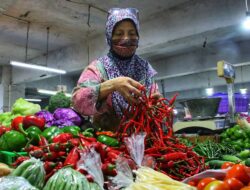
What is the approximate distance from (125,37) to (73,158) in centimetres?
115

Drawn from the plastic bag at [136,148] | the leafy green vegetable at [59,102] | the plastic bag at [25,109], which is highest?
the leafy green vegetable at [59,102]

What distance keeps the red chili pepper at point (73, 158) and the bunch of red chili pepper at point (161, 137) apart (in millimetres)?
320

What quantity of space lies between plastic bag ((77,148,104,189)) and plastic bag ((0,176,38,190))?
21 cm

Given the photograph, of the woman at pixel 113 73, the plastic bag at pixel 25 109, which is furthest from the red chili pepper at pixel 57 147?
the plastic bag at pixel 25 109

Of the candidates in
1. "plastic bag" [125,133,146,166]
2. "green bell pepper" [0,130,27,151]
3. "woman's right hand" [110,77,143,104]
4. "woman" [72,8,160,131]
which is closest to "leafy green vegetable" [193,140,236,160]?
"woman" [72,8,160,131]

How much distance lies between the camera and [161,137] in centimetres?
143

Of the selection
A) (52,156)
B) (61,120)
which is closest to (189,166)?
(52,156)

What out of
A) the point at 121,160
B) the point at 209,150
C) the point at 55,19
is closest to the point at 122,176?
the point at 121,160

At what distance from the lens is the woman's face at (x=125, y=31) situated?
6.88ft

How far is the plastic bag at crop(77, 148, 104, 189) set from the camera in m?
1.07

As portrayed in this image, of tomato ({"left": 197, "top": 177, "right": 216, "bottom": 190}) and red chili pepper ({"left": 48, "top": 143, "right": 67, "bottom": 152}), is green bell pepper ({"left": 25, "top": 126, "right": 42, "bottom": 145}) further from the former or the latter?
tomato ({"left": 197, "top": 177, "right": 216, "bottom": 190})

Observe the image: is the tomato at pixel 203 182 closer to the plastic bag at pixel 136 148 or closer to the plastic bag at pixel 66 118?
the plastic bag at pixel 136 148

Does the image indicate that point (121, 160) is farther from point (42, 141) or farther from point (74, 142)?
point (42, 141)

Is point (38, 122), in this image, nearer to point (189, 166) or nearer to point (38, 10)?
point (189, 166)
